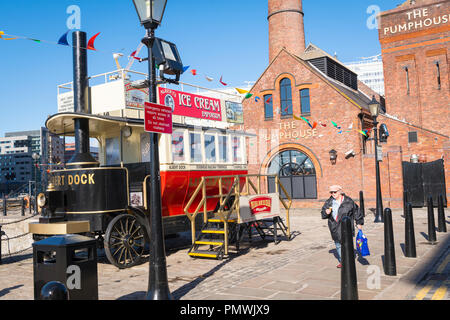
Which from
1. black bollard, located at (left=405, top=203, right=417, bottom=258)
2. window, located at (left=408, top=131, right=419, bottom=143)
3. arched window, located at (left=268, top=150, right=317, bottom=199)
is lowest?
black bollard, located at (left=405, top=203, right=417, bottom=258)

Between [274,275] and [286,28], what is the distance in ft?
85.9

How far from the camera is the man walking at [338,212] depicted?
7.45 meters

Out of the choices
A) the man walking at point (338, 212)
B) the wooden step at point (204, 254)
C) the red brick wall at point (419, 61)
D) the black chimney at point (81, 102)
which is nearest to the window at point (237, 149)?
the wooden step at point (204, 254)

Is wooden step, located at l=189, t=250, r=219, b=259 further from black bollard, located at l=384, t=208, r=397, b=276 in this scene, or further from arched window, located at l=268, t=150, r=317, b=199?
arched window, located at l=268, t=150, r=317, b=199

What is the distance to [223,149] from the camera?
12328 mm

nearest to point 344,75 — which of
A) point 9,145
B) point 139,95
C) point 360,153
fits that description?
point 360,153

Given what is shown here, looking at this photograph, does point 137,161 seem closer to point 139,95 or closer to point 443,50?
point 139,95

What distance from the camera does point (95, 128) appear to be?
1028cm

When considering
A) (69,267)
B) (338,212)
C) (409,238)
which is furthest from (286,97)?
(69,267)

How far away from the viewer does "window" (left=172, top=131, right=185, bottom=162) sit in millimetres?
10294

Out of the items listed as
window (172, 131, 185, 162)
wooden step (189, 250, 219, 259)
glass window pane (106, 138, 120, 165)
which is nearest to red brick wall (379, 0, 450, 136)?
window (172, 131, 185, 162)

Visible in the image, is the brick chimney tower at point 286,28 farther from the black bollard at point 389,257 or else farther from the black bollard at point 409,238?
the black bollard at point 389,257

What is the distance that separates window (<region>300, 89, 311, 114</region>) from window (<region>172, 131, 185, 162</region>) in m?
14.5
